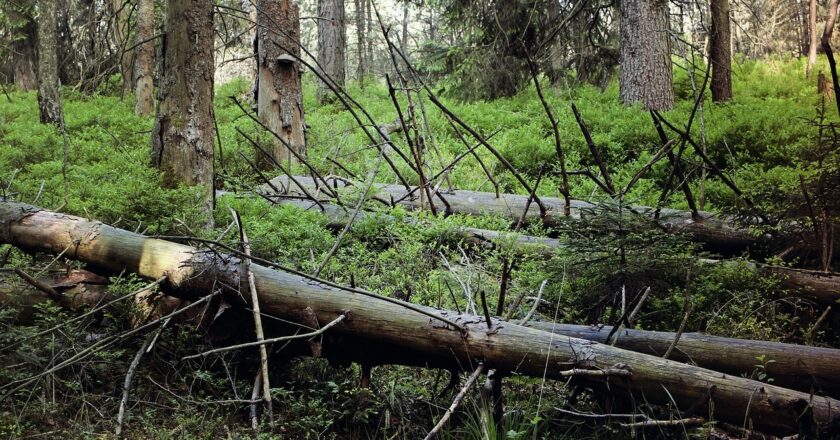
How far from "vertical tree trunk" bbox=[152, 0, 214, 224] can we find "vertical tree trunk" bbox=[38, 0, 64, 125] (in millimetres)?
7069

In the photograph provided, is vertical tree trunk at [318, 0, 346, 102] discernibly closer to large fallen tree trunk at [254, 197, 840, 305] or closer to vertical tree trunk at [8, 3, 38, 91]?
vertical tree trunk at [8, 3, 38, 91]

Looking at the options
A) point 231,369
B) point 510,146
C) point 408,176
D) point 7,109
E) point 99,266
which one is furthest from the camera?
point 7,109

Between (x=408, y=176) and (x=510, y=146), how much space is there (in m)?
2.11

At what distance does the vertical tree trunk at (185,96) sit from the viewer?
20.1 feet

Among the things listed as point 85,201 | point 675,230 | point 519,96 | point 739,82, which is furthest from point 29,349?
point 739,82

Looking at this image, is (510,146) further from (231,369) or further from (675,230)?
(231,369)

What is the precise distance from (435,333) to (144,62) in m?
14.5

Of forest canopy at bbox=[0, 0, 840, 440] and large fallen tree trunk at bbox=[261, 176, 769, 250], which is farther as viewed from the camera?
large fallen tree trunk at bbox=[261, 176, 769, 250]

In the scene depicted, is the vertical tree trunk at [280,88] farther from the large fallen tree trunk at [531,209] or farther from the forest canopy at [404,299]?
the large fallen tree trunk at [531,209]

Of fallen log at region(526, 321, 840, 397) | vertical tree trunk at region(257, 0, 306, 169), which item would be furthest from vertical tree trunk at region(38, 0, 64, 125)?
fallen log at region(526, 321, 840, 397)

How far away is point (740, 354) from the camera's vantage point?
141 inches

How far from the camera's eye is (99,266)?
15.5 feet

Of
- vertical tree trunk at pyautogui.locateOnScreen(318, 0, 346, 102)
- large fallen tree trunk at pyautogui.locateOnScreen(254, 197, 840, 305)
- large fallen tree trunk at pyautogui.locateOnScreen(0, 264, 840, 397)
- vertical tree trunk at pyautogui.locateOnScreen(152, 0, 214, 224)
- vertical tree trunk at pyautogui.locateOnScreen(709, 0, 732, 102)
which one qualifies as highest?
vertical tree trunk at pyautogui.locateOnScreen(318, 0, 346, 102)

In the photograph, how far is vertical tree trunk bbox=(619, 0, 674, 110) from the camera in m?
11.8
